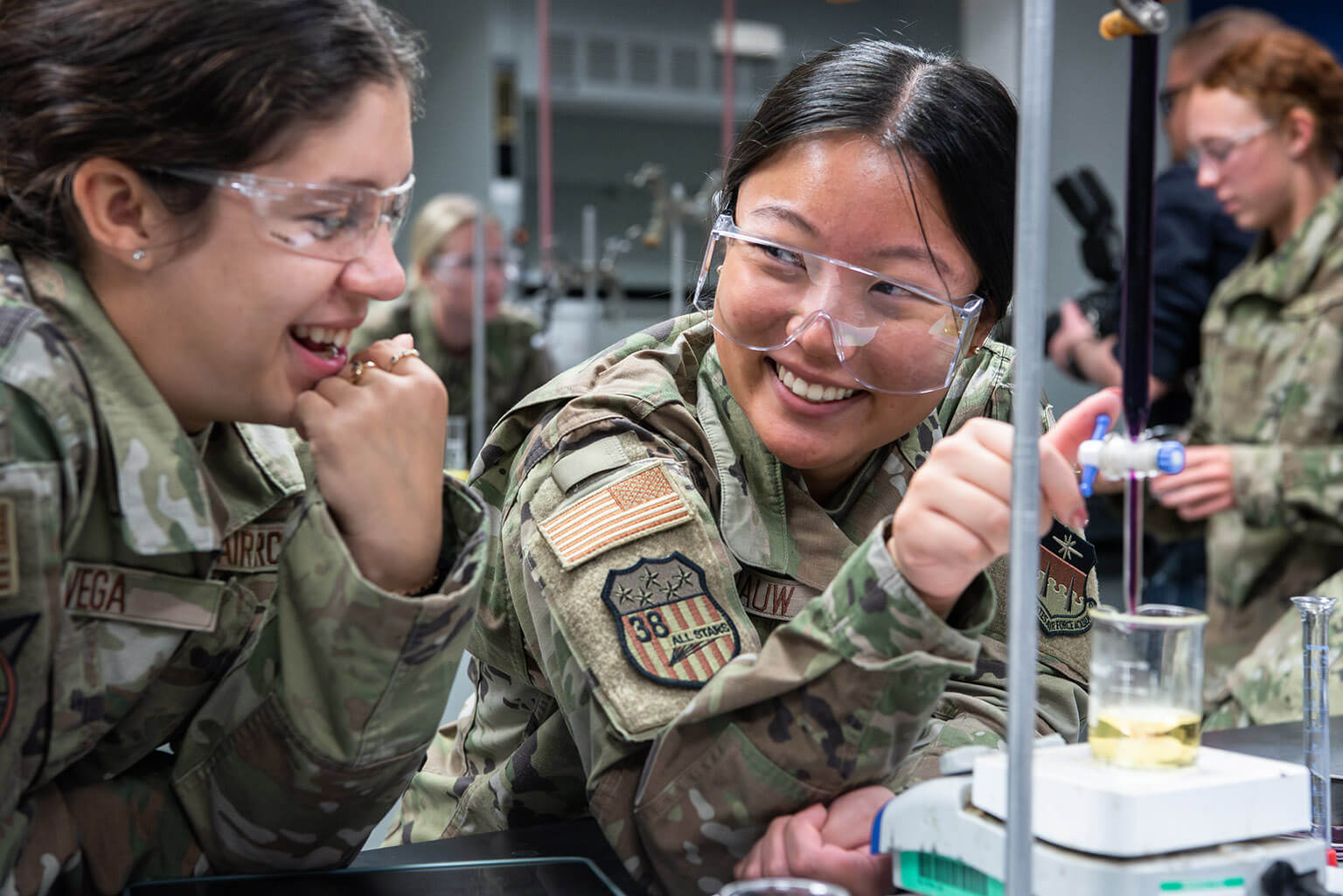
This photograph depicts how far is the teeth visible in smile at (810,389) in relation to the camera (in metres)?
1.20

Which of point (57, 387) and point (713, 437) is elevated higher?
point (57, 387)

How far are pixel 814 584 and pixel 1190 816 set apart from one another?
502mm

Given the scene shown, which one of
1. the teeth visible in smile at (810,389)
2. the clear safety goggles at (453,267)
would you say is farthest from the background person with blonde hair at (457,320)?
the teeth visible in smile at (810,389)

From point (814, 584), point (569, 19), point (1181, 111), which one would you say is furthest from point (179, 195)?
point (569, 19)

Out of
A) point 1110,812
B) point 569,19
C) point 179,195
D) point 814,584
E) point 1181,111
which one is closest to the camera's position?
point 1110,812

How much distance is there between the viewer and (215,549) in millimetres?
1051

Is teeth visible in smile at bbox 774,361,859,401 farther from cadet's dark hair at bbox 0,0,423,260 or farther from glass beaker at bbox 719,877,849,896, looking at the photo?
glass beaker at bbox 719,877,849,896

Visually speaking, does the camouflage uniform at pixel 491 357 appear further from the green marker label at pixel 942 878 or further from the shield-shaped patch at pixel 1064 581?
the green marker label at pixel 942 878

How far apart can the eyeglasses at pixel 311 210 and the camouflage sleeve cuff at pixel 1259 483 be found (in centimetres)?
209

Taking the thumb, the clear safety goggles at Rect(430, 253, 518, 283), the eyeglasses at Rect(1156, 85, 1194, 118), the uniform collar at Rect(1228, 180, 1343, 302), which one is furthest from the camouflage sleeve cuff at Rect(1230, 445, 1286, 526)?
the clear safety goggles at Rect(430, 253, 518, 283)

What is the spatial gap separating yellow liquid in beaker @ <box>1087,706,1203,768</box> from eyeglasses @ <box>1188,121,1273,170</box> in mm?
2443

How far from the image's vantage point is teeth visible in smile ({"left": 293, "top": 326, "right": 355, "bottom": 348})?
1.04 meters

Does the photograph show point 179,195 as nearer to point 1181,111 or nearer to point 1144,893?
point 1144,893

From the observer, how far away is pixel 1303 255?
274 centimetres
